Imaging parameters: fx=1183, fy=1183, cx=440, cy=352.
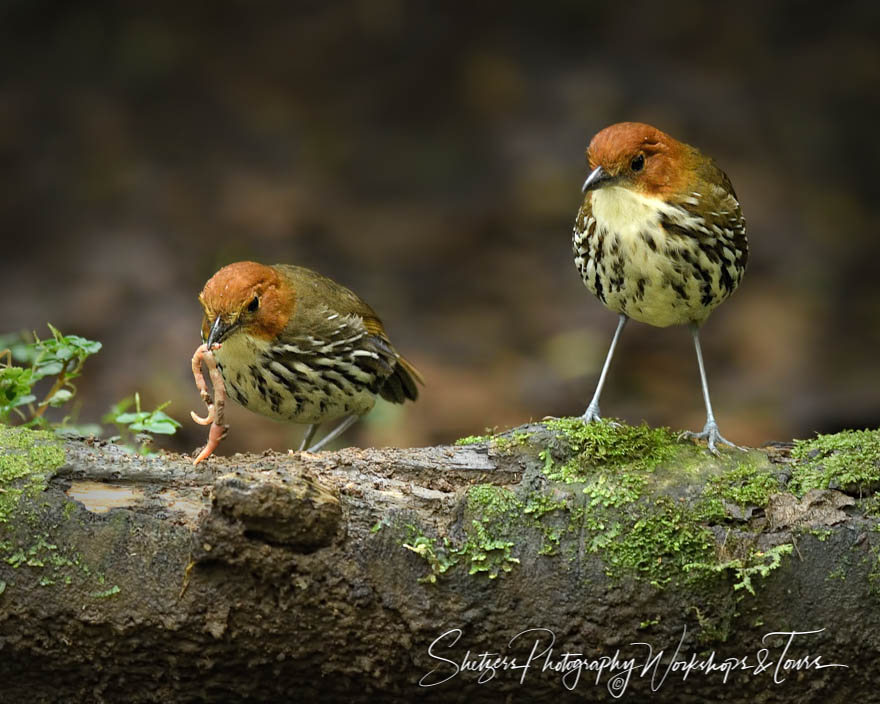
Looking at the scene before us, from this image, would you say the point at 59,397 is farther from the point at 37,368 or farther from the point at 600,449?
the point at 600,449

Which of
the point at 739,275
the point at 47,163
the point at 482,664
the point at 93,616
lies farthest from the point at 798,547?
the point at 47,163

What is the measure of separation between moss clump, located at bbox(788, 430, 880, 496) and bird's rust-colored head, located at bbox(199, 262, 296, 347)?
202 centimetres

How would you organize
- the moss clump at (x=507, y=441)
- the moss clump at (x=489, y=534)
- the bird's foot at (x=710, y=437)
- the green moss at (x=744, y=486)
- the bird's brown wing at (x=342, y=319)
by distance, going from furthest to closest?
the bird's brown wing at (x=342, y=319)
the bird's foot at (x=710, y=437)
the moss clump at (x=507, y=441)
the green moss at (x=744, y=486)
the moss clump at (x=489, y=534)

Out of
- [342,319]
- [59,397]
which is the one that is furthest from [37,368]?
[342,319]

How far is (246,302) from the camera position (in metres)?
4.40

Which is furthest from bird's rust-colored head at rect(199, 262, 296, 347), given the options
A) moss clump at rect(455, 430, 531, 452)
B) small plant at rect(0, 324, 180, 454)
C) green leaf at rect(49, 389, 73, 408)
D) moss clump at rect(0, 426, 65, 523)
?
moss clump at rect(455, 430, 531, 452)

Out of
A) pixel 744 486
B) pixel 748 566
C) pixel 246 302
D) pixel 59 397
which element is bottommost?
pixel 748 566

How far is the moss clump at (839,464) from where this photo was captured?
11.5 ft

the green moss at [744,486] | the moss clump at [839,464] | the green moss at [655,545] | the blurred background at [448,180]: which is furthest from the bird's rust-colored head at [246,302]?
the blurred background at [448,180]

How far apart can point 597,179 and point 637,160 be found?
0.18 metres

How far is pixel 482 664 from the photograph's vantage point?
10.7 feet

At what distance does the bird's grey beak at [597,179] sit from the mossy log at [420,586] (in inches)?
38.7

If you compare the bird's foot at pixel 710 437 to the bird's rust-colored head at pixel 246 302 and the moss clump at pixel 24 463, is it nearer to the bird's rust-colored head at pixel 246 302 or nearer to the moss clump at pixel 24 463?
the bird's rust-colored head at pixel 246 302

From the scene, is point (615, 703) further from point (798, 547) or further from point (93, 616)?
point (93, 616)
